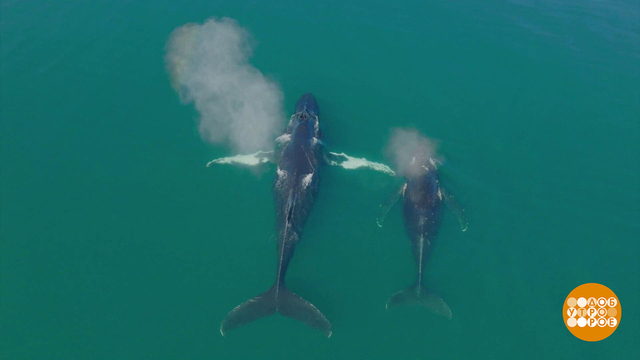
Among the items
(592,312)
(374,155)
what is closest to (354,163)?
(374,155)

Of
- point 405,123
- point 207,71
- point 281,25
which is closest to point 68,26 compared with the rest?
point 207,71

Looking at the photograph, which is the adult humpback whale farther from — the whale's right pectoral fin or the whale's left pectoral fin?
the whale's left pectoral fin

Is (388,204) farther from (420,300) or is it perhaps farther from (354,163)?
(420,300)

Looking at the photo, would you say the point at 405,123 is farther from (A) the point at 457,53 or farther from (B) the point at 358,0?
(B) the point at 358,0

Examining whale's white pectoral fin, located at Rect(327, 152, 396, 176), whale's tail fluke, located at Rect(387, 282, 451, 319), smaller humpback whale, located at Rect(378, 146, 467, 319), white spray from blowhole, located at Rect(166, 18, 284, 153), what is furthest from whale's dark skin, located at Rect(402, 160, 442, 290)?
white spray from blowhole, located at Rect(166, 18, 284, 153)

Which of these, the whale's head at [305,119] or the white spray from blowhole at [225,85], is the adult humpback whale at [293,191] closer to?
the whale's head at [305,119]
